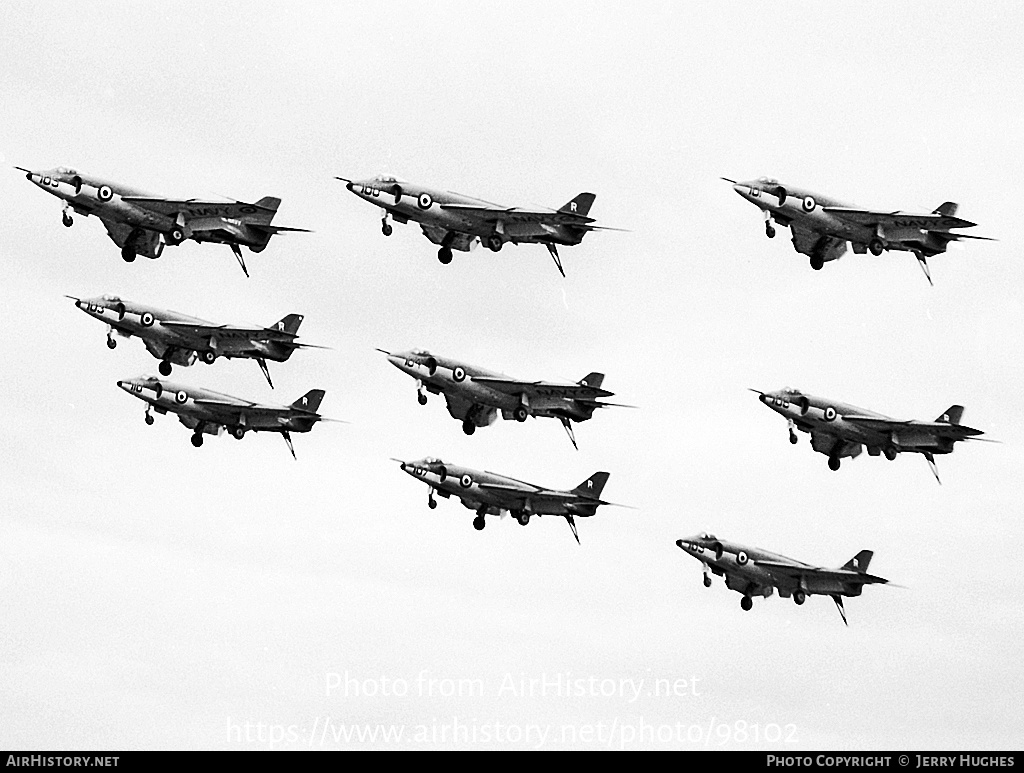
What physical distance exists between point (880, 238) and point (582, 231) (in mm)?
18554

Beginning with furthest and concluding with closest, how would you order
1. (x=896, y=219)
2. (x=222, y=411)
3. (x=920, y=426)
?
(x=222, y=411), (x=920, y=426), (x=896, y=219)

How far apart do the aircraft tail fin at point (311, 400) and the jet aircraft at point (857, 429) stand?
3019cm

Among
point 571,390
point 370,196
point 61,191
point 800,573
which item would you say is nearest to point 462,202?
point 370,196

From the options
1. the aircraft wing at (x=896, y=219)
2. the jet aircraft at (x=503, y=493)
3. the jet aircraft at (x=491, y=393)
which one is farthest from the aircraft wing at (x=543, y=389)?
the aircraft wing at (x=896, y=219)

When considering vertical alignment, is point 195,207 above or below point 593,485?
above

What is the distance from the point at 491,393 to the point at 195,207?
2373 centimetres

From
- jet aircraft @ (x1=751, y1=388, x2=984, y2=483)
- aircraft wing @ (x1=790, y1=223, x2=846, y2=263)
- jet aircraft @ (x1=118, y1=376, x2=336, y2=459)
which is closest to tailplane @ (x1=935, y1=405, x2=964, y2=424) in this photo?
jet aircraft @ (x1=751, y1=388, x2=984, y2=483)

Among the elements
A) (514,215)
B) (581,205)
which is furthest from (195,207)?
(581,205)

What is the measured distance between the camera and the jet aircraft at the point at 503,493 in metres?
160

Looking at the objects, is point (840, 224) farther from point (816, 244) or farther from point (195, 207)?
point (195, 207)

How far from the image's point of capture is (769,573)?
16312cm

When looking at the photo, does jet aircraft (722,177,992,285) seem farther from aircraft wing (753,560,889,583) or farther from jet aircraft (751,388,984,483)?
aircraft wing (753,560,889,583)

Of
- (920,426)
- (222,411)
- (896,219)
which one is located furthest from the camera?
(222,411)

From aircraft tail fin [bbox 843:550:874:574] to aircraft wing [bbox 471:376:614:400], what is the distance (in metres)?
25.6
